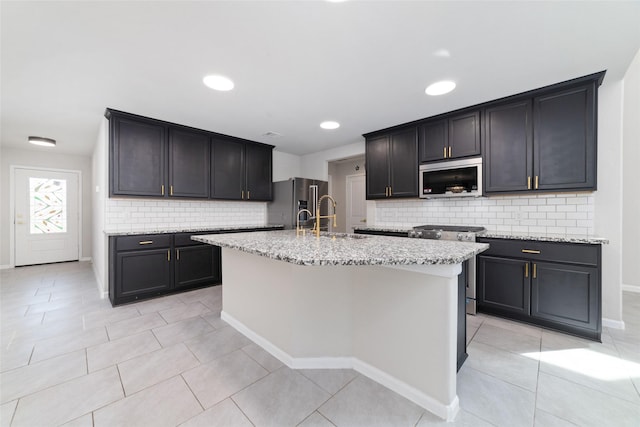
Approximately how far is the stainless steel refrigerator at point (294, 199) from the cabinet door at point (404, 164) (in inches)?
52.1

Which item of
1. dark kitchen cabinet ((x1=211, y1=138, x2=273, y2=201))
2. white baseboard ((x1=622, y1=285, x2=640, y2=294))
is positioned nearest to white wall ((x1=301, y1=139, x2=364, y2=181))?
dark kitchen cabinet ((x1=211, y1=138, x2=273, y2=201))

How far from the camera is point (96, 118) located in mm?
3326

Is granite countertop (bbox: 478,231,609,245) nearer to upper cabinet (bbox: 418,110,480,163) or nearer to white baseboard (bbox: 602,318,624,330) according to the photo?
white baseboard (bbox: 602,318,624,330)

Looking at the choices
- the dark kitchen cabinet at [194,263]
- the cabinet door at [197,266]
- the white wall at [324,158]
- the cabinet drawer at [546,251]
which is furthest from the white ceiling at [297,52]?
the cabinet door at [197,266]

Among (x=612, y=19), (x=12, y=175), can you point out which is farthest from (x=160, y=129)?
(x=612, y=19)

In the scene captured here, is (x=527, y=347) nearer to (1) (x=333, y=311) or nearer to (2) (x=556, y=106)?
(1) (x=333, y=311)

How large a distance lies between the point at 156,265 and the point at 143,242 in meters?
0.33

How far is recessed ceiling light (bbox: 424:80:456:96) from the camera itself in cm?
239

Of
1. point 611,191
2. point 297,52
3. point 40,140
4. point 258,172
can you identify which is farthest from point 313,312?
point 40,140

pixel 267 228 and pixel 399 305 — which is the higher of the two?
pixel 267 228

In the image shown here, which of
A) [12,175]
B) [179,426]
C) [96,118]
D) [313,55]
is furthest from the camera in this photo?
[12,175]

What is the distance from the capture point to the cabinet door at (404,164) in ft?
11.4

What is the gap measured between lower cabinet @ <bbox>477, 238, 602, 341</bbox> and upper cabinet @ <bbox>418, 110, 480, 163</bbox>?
3.60 ft

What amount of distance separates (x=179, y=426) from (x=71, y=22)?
2.47 meters
